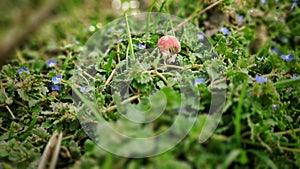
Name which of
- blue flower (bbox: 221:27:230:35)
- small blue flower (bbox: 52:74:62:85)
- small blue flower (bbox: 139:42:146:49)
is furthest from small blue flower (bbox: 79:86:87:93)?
blue flower (bbox: 221:27:230:35)

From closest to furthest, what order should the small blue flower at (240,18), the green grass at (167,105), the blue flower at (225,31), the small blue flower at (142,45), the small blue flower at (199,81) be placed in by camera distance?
the green grass at (167,105)
the small blue flower at (199,81)
the small blue flower at (142,45)
the blue flower at (225,31)
the small blue flower at (240,18)

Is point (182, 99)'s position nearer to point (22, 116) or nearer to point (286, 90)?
point (286, 90)

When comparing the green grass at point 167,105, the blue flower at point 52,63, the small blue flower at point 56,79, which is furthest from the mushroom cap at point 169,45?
the blue flower at point 52,63

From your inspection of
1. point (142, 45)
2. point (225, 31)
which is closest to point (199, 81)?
point (142, 45)

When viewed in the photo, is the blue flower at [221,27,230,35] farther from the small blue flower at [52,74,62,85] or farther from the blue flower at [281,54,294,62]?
the small blue flower at [52,74,62,85]

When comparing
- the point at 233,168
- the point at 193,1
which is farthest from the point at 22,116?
the point at 193,1

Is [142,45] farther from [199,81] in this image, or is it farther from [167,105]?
[167,105]

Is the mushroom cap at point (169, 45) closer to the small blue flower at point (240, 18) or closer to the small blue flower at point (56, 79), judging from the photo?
the small blue flower at point (56, 79)

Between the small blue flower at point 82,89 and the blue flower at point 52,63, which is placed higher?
the blue flower at point 52,63
